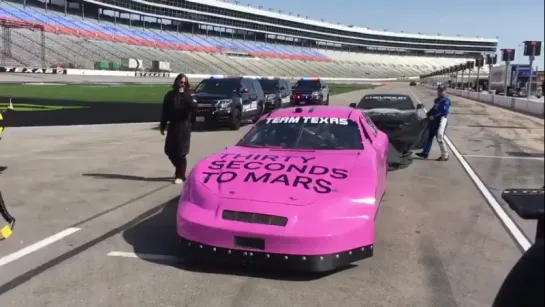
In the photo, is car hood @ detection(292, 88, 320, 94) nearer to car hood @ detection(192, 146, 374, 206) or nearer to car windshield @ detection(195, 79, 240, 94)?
car windshield @ detection(195, 79, 240, 94)

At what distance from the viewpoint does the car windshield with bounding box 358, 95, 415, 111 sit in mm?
13625

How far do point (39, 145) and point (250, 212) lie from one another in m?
10.3

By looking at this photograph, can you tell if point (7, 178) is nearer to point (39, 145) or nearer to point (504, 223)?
point (39, 145)

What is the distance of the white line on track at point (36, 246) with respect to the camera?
527 cm

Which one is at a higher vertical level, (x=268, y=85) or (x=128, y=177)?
(x=268, y=85)

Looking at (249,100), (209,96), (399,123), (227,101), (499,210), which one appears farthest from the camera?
(249,100)

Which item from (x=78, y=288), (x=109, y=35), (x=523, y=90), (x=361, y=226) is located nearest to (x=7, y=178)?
(x=78, y=288)

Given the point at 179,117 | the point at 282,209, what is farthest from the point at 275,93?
the point at 282,209

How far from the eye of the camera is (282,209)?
15.8ft

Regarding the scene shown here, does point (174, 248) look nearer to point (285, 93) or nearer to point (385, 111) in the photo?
point (385, 111)

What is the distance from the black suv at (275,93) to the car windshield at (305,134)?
17.6m

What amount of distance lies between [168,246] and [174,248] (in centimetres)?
11

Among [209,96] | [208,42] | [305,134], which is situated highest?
[208,42]

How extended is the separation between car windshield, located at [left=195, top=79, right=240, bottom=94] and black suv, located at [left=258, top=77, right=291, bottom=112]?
5410mm
